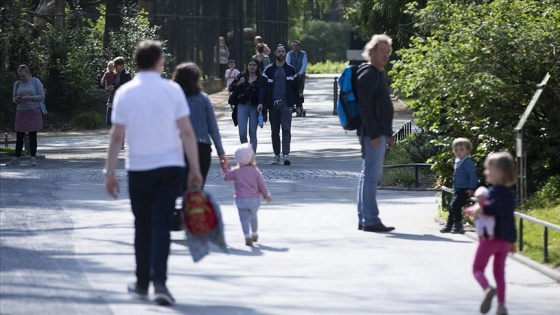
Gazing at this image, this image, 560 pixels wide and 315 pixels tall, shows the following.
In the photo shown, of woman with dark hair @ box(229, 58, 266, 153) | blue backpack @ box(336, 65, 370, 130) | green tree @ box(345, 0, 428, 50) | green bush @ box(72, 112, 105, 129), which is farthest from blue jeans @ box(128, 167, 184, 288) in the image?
green bush @ box(72, 112, 105, 129)

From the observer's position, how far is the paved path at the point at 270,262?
9500mm

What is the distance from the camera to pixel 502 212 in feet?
30.0

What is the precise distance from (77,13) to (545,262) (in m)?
27.4

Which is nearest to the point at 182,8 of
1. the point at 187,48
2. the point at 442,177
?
the point at 187,48

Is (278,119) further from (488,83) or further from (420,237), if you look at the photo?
(420,237)

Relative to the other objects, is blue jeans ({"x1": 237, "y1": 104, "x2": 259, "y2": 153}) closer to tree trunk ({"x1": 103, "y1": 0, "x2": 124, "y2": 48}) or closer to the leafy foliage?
the leafy foliage

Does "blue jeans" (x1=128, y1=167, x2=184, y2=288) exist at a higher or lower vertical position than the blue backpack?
lower

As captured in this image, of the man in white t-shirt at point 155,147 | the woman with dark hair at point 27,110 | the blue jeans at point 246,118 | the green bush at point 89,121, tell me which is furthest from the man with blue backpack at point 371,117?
the green bush at point 89,121

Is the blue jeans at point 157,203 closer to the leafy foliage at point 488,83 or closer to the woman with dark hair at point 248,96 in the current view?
the leafy foliage at point 488,83

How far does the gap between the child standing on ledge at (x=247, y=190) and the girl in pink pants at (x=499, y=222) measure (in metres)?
3.57

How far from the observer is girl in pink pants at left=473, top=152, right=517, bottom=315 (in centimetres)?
909

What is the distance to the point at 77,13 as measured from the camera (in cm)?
3747

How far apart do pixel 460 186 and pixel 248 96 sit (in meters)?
7.77

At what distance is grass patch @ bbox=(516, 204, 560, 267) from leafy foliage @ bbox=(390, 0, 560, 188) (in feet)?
4.17
